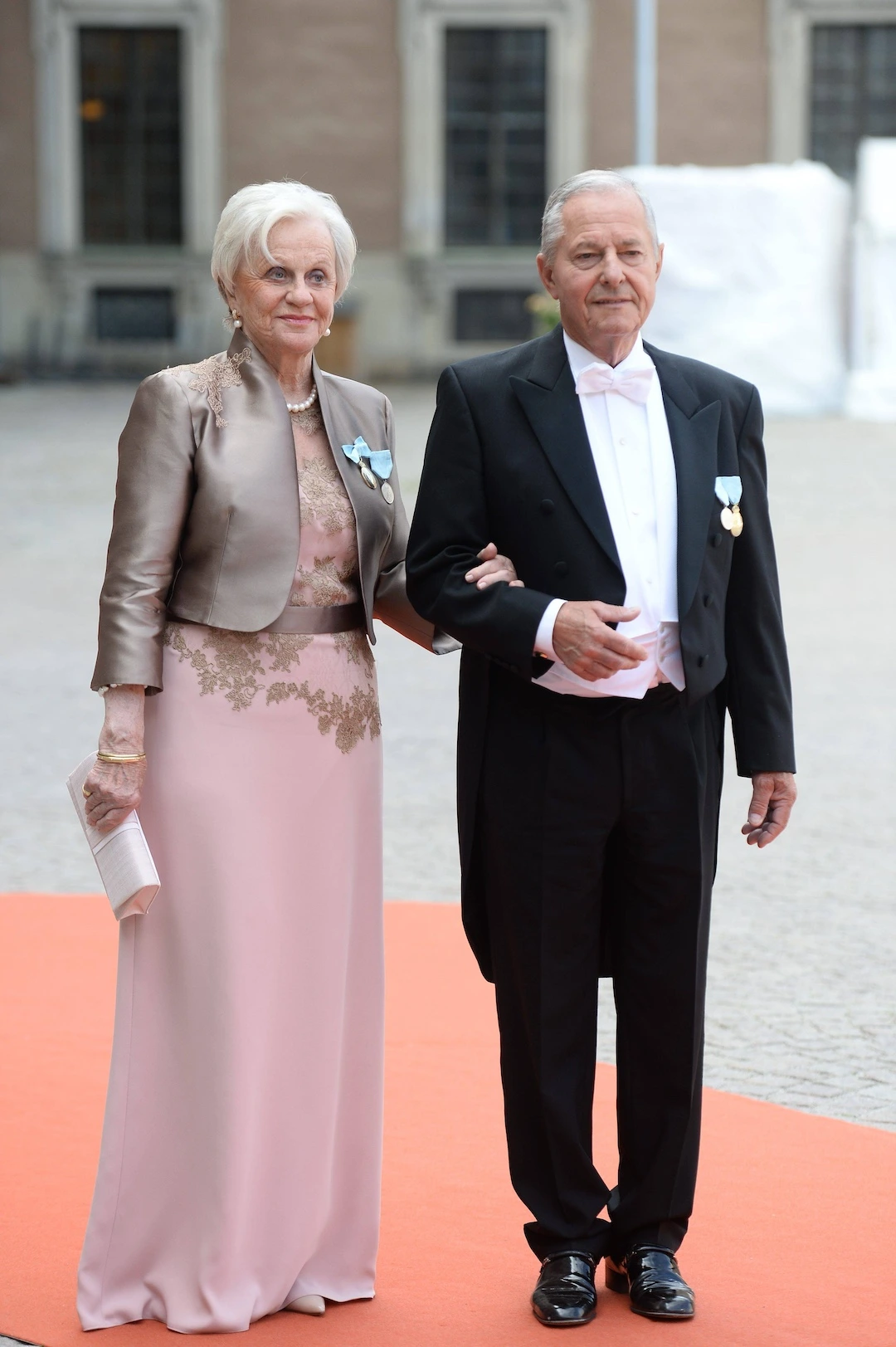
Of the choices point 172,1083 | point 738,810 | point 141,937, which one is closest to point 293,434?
point 141,937

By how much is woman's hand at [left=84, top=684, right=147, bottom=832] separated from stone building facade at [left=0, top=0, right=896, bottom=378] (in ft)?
77.5

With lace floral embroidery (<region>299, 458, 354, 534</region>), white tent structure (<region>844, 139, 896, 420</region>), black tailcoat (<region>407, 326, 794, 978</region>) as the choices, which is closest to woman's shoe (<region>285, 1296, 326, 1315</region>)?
black tailcoat (<region>407, 326, 794, 978</region>)

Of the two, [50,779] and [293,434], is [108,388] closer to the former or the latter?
[50,779]

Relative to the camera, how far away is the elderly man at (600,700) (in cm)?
312

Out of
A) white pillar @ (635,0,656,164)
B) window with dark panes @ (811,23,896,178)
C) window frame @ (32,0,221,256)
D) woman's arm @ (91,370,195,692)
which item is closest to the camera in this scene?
woman's arm @ (91,370,195,692)

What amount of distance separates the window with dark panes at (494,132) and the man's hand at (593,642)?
24745 millimetres

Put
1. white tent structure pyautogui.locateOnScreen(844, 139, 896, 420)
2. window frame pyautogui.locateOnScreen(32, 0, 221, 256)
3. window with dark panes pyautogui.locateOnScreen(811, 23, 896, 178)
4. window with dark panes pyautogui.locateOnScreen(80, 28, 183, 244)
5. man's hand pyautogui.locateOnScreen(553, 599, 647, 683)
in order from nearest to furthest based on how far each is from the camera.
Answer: man's hand pyautogui.locateOnScreen(553, 599, 647, 683), white tent structure pyautogui.locateOnScreen(844, 139, 896, 420), window frame pyautogui.locateOnScreen(32, 0, 221, 256), window with dark panes pyautogui.locateOnScreen(80, 28, 183, 244), window with dark panes pyautogui.locateOnScreen(811, 23, 896, 178)

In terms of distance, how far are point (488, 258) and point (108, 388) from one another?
585 centimetres

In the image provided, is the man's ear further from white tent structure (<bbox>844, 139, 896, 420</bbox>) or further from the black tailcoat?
white tent structure (<bbox>844, 139, 896, 420</bbox>)

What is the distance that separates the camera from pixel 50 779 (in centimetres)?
821

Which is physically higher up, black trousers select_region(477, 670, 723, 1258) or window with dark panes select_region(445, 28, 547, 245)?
window with dark panes select_region(445, 28, 547, 245)

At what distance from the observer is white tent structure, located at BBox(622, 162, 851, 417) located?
19047mm

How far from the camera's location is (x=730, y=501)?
3193mm

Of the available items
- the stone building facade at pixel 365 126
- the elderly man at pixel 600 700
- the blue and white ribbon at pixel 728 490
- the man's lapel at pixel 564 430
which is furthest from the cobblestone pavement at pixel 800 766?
the stone building facade at pixel 365 126
